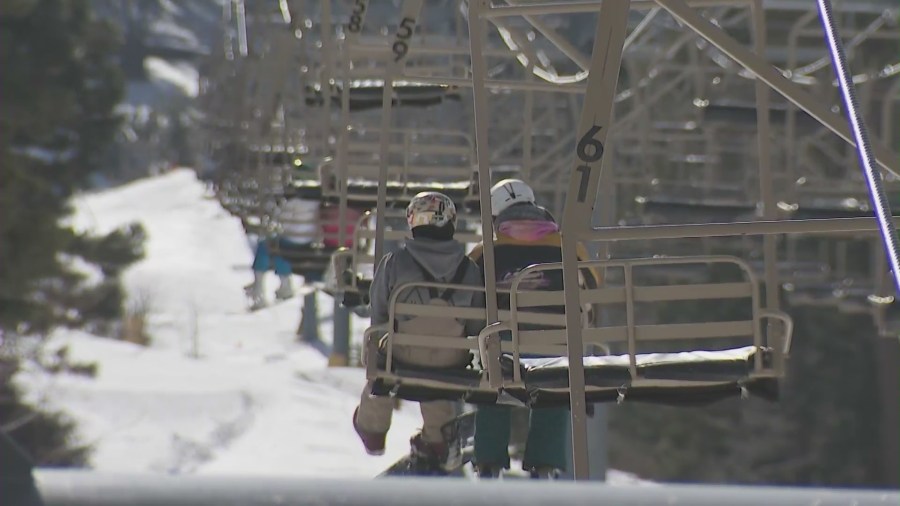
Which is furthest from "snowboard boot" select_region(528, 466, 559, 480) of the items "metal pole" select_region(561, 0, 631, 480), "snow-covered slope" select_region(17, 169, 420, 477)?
"snow-covered slope" select_region(17, 169, 420, 477)

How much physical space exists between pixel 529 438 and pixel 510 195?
89 centimetres

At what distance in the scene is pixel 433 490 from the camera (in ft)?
4.96

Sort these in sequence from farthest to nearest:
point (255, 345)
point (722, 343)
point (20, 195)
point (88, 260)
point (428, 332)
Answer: point (255, 345)
point (722, 343)
point (88, 260)
point (20, 195)
point (428, 332)

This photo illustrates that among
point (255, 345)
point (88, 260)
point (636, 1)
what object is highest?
point (636, 1)

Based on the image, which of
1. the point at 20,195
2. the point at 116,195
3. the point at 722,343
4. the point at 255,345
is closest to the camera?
the point at 20,195

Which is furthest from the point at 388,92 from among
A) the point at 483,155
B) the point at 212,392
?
the point at 212,392

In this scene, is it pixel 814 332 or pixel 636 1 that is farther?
pixel 814 332

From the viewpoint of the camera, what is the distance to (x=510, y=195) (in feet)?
21.4

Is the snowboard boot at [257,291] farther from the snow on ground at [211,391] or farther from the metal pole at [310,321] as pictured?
the metal pole at [310,321]

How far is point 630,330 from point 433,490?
3.54 metres

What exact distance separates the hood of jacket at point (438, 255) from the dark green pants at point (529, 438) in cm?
63

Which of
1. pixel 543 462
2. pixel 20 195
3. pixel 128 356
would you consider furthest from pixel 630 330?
pixel 128 356

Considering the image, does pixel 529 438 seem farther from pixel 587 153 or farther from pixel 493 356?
pixel 587 153

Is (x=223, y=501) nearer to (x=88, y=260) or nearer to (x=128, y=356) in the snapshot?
(x=88, y=260)
